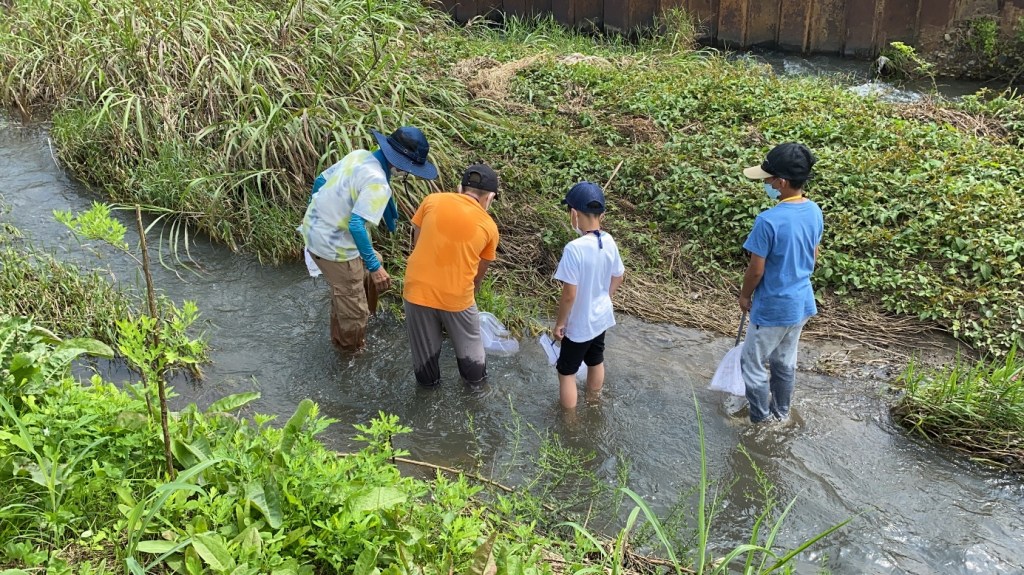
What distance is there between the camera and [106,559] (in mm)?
2646

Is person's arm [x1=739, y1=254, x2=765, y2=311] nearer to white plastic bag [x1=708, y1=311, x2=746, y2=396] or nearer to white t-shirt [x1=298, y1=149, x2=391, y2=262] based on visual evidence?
white plastic bag [x1=708, y1=311, x2=746, y2=396]

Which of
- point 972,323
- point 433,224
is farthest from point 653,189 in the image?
point 433,224

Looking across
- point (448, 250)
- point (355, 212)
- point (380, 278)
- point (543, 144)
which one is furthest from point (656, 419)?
point (543, 144)

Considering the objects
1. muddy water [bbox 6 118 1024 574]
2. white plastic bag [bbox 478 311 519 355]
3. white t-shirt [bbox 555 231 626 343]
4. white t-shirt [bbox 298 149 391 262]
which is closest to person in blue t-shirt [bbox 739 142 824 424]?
muddy water [bbox 6 118 1024 574]

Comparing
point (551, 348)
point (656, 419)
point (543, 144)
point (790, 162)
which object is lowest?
point (656, 419)

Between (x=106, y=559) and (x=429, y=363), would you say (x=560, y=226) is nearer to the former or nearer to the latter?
(x=429, y=363)

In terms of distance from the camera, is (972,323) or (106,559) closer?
(106,559)

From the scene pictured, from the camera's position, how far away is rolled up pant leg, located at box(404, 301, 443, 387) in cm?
466

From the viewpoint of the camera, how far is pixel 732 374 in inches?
189

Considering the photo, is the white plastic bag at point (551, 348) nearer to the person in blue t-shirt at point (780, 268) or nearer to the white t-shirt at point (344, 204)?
the person in blue t-shirt at point (780, 268)

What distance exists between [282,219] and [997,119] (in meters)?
7.31

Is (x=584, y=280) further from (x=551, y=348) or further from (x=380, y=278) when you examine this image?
(x=380, y=278)

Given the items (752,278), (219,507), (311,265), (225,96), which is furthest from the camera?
(225,96)

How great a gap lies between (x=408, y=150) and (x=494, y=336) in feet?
4.66
